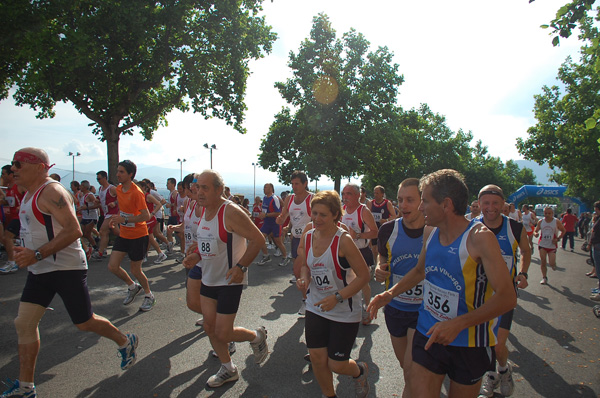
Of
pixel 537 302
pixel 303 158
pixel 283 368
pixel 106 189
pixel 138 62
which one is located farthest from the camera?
pixel 303 158

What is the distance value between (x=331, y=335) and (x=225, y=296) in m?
1.19

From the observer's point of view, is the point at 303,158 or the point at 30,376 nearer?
the point at 30,376

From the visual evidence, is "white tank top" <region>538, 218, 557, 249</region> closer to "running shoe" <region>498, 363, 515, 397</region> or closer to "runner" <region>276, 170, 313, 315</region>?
"runner" <region>276, 170, 313, 315</region>

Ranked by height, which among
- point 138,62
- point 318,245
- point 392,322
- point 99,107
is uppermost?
point 138,62

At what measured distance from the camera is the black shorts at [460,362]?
2.23 metres

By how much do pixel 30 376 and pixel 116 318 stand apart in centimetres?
242

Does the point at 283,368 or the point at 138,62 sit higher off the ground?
the point at 138,62

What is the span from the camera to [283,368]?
4.16 m

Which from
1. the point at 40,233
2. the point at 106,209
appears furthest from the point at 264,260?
the point at 40,233

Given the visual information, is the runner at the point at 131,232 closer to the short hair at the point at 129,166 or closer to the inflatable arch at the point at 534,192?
the short hair at the point at 129,166

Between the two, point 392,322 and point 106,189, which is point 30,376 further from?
point 106,189

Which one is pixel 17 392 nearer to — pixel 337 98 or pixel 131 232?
pixel 131 232

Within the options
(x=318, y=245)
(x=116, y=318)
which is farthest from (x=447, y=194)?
(x=116, y=318)

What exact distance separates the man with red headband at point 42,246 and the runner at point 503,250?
4.08 meters
